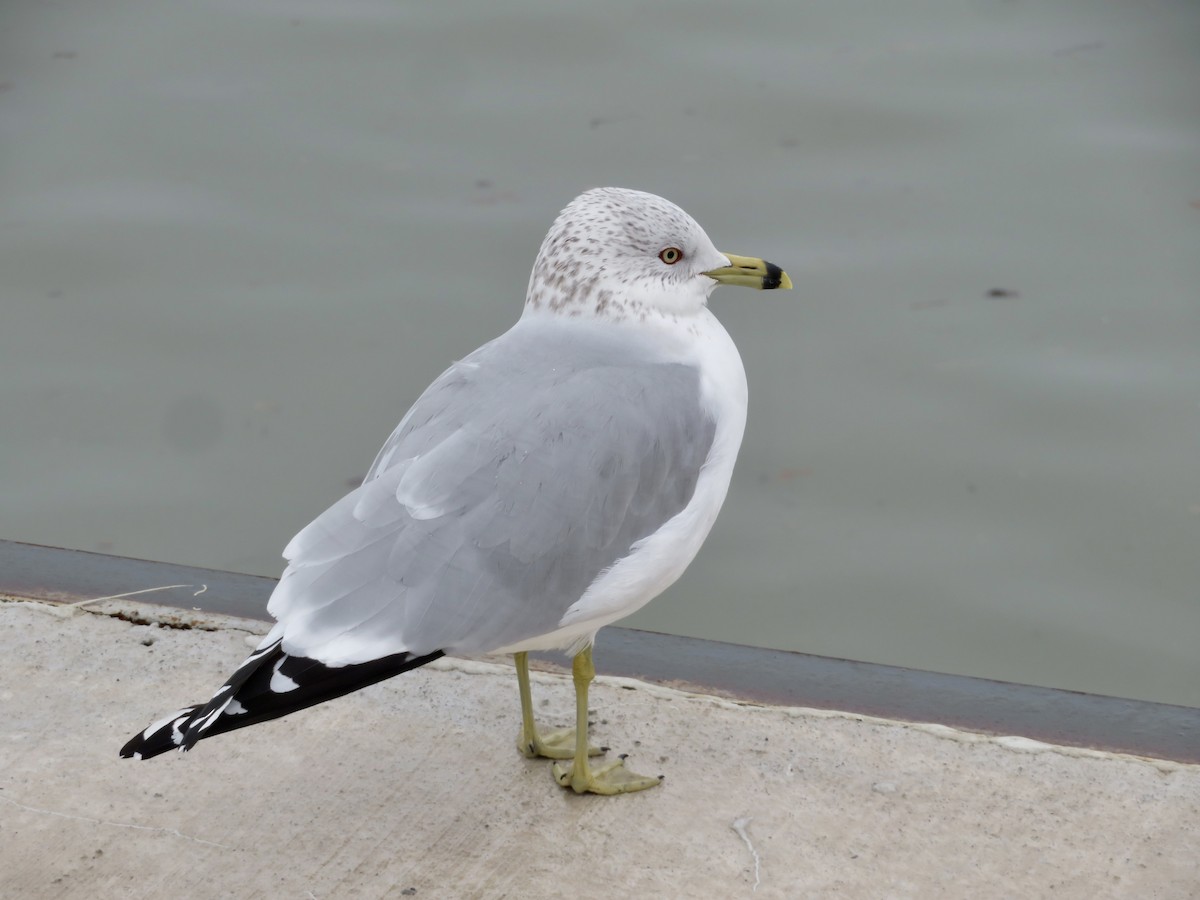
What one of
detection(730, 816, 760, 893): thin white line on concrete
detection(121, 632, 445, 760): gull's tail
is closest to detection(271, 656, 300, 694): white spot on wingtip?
detection(121, 632, 445, 760): gull's tail

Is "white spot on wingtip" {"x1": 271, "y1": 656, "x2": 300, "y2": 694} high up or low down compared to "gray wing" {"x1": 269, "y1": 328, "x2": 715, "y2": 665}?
down

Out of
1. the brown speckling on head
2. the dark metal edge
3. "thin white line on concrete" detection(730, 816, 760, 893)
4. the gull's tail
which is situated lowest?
"thin white line on concrete" detection(730, 816, 760, 893)

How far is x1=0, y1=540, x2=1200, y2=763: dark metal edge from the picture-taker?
3.14 meters

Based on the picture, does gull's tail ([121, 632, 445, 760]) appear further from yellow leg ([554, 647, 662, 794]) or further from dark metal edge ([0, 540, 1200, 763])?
dark metal edge ([0, 540, 1200, 763])

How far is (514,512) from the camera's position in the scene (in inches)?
101

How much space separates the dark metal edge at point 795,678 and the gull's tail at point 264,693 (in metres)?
1.04

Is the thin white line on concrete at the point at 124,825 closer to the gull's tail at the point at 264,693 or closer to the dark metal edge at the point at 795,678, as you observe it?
Result: the gull's tail at the point at 264,693

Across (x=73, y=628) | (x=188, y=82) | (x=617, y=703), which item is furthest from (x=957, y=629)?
(x=188, y=82)

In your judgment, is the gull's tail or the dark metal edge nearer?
the gull's tail

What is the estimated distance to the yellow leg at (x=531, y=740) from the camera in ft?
10.0

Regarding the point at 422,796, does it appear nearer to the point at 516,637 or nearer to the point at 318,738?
the point at 318,738

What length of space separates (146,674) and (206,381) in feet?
7.34

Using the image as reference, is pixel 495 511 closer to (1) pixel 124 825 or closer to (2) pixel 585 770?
(2) pixel 585 770

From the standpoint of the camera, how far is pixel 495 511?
256 centimetres
